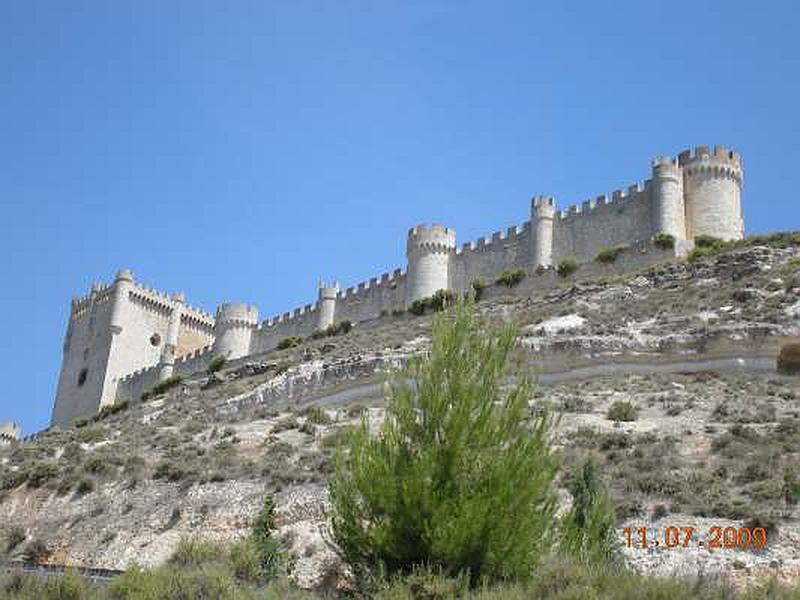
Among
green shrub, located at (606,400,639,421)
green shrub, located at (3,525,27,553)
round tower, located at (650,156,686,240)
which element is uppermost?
round tower, located at (650,156,686,240)

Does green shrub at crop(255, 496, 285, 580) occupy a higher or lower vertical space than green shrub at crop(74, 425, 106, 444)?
lower

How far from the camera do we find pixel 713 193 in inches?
1666

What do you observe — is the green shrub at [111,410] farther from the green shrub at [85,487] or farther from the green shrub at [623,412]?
the green shrub at [623,412]

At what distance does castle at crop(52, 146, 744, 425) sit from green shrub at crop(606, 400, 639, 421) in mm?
18357

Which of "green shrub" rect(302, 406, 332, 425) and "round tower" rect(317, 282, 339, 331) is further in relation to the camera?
"round tower" rect(317, 282, 339, 331)

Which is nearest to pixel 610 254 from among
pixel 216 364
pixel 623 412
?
pixel 623 412

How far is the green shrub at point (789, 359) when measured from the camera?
1046 inches

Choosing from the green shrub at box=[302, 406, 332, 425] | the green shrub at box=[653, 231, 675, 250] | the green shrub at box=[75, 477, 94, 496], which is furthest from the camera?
the green shrub at box=[653, 231, 675, 250]

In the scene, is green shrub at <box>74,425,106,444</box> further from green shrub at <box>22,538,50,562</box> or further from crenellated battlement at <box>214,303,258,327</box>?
crenellated battlement at <box>214,303,258,327</box>

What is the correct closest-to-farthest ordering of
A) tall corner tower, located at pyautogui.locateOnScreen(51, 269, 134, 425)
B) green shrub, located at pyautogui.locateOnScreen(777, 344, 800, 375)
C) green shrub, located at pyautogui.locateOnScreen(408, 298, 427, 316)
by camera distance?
green shrub, located at pyautogui.locateOnScreen(777, 344, 800, 375) → green shrub, located at pyautogui.locateOnScreen(408, 298, 427, 316) → tall corner tower, located at pyautogui.locateOnScreen(51, 269, 134, 425)

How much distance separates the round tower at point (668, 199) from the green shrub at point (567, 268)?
3302 millimetres

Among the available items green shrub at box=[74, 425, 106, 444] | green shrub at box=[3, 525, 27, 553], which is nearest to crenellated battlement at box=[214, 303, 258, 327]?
green shrub at box=[74, 425, 106, 444]

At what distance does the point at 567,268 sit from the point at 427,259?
28.1 ft

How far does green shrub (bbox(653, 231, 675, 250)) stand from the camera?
132 ft
